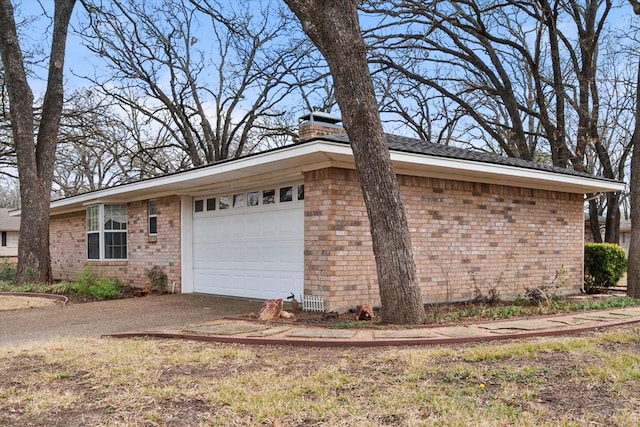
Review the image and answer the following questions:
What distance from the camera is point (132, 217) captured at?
45.1 ft

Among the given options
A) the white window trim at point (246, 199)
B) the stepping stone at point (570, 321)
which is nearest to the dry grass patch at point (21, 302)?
the white window trim at point (246, 199)

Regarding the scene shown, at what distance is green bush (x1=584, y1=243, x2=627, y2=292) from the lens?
13.2 metres

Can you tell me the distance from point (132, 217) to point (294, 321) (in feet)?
26.6

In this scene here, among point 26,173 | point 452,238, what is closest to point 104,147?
point 26,173

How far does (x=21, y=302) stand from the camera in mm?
10320

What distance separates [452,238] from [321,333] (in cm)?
446

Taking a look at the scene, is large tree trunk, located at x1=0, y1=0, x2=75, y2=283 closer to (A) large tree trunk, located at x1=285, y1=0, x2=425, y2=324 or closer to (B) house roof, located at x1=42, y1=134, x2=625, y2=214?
(B) house roof, located at x1=42, y1=134, x2=625, y2=214

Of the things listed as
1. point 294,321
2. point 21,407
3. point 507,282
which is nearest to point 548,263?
point 507,282

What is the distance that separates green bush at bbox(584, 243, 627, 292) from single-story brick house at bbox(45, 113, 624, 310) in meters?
1.48

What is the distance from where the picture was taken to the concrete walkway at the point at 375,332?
567 centimetres

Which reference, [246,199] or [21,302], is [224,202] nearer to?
[246,199]

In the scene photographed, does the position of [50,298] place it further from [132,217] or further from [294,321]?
[294,321]

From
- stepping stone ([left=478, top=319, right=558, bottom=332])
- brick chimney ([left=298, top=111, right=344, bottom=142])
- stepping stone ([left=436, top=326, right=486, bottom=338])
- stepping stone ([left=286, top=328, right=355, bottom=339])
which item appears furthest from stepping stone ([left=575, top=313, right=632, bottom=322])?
brick chimney ([left=298, top=111, right=344, bottom=142])

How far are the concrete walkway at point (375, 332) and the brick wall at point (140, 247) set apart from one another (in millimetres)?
5300
